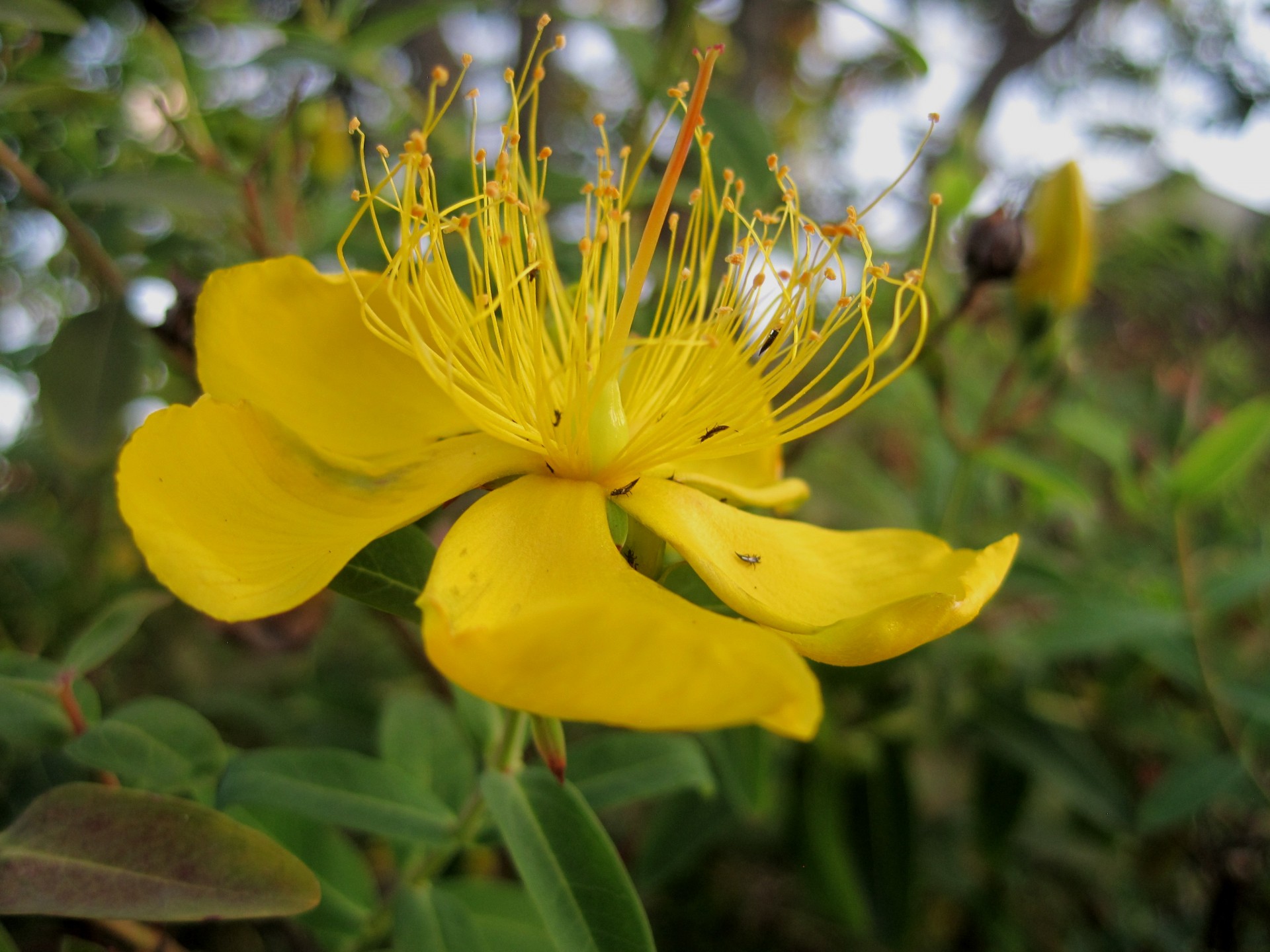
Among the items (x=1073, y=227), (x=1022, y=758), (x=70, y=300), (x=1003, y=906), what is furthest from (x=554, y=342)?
(x=70, y=300)

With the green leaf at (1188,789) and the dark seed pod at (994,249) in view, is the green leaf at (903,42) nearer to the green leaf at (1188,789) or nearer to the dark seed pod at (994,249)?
the dark seed pod at (994,249)

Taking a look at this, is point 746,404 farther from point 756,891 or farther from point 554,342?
point 756,891

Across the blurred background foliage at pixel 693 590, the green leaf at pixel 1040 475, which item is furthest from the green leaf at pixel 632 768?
the green leaf at pixel 1040 475

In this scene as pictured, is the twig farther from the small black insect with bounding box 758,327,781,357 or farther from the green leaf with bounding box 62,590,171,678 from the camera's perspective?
the small black insect with bounding box 758,327,781,357

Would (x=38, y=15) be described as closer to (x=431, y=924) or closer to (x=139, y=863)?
(x=139, y=863)

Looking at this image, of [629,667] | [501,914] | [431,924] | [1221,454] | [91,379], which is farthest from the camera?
[1221,454]

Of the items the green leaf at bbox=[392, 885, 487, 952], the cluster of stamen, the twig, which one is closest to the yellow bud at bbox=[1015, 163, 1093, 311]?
the cluster of stamen

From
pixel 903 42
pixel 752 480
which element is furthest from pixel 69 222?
pixel 903 42
